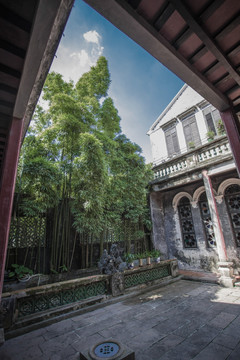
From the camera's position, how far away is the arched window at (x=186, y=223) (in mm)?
8719

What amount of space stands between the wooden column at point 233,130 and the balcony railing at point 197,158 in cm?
504

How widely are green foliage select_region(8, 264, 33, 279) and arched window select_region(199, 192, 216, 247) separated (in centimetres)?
731

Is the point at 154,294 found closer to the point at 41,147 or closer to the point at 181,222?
the point at 181,222

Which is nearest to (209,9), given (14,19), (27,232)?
(14,19)

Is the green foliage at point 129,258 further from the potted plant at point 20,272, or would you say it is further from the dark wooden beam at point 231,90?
the dark wooden beam at point 231,90

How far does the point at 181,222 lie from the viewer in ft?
30.3

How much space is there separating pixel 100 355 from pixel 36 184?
13.7 ft

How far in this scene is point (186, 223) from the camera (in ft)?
29.7

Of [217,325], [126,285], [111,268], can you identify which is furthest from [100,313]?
[217,325]

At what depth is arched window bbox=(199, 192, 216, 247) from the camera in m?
8.00

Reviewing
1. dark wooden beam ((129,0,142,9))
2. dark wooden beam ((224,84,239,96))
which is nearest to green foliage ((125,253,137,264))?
dark wooden beam ((224,84,239,96))

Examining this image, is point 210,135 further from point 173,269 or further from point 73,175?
point 73,175

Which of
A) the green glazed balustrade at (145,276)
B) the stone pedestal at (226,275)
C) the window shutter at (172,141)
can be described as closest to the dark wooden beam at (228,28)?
the green glazed balustrade at (145,276)

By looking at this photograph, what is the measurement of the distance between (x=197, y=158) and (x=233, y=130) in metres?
6.00
